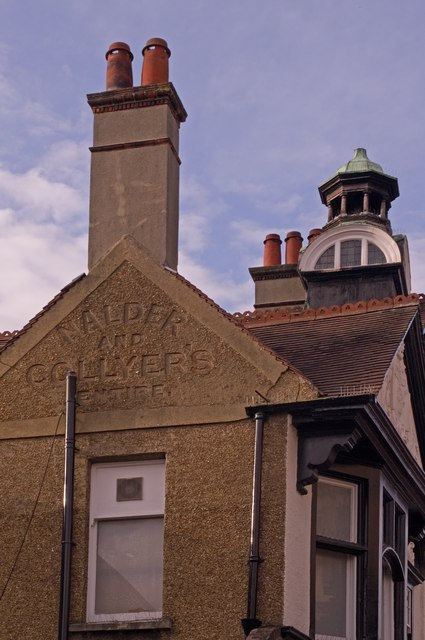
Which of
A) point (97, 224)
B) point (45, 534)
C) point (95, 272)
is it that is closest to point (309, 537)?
point (45, 534)

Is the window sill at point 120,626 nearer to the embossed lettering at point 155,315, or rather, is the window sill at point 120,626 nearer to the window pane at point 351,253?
the embossed lettering at point 155,315

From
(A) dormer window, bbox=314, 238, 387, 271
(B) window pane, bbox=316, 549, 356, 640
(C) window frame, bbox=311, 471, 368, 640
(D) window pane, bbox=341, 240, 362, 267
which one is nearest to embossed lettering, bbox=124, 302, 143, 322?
(C) window frame, bbox=311, 471, 368, 640

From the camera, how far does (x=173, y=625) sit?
14.7 m

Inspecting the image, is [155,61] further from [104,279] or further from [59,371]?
[59,371]

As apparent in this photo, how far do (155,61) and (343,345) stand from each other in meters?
5.23

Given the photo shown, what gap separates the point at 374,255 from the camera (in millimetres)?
28375

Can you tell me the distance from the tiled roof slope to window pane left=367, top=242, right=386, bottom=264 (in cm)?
951

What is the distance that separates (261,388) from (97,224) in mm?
4000

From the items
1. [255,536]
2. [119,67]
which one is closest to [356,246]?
[119,67]

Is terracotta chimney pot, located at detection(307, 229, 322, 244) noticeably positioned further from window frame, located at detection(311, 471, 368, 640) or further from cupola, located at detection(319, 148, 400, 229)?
window frame, located at detection(311, 471, 368, 640)

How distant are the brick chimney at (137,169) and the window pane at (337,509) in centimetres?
378

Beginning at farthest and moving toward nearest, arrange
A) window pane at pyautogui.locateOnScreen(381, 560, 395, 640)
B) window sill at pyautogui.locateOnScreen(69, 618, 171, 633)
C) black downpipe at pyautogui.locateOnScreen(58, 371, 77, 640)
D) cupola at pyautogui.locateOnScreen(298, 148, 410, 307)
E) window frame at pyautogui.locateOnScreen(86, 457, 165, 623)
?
cupola at pyautogui.locateOnScreen(298, 148, 410, 307)
window pane at pyautogui.locateOnScreen(381, 560, 395, 640)
window frame at pyautogui.locateOnScreen(86, 457, 165, 623)
black downpipe at pyautogui.locateOnScreen(58, 371, 77, 640)
window sill at pyautogui.locateOnScreen(69, 618, 171, 633)

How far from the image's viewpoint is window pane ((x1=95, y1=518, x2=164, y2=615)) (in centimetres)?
1519

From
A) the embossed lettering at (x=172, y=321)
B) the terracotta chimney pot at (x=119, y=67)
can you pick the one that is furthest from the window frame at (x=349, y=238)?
the embossed lettering at (x=172, y=321)
